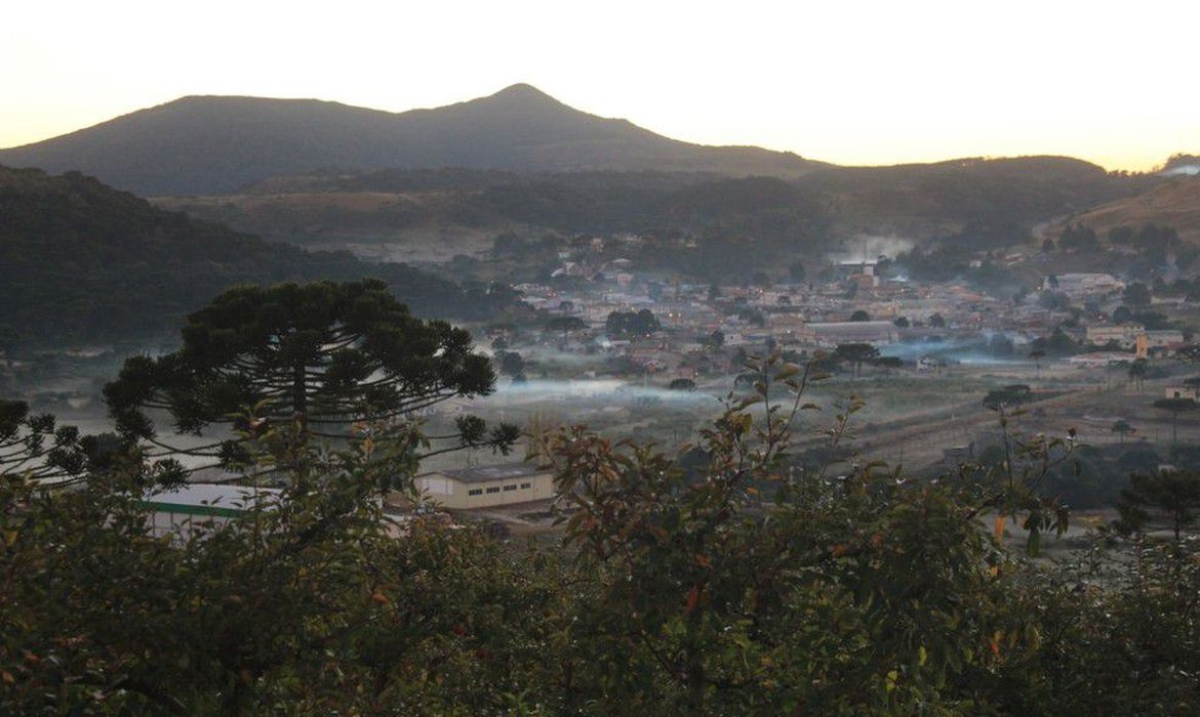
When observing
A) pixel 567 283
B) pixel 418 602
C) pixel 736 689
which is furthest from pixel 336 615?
pixel 567 283

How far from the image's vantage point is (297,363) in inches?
511

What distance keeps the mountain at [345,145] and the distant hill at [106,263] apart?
2846 inches

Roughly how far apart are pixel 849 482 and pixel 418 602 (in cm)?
173

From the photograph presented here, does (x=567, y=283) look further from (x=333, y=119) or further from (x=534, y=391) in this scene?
(x=333, y=119)

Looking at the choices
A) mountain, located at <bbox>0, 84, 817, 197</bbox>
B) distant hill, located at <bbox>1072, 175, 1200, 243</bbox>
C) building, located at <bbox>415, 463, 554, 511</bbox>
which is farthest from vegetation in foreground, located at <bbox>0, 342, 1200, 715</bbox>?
mountain, located at <bbox>0, 84, 817, 197</bbox>

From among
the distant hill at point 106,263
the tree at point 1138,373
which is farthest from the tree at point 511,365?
the tree at point 1138,373

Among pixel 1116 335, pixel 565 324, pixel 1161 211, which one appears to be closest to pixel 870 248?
pixel 1161 211

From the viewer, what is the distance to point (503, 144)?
17012cm

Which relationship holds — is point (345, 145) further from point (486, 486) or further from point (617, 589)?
point (617, 589)

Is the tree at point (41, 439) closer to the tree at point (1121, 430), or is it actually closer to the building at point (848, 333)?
the tree at point (1121, 430)

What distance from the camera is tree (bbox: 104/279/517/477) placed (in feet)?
41.8

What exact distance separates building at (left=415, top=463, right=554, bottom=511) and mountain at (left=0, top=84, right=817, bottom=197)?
10400 cm

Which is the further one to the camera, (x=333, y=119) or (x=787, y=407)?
(x=333, y=119)

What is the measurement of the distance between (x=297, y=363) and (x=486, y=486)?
1032cm
